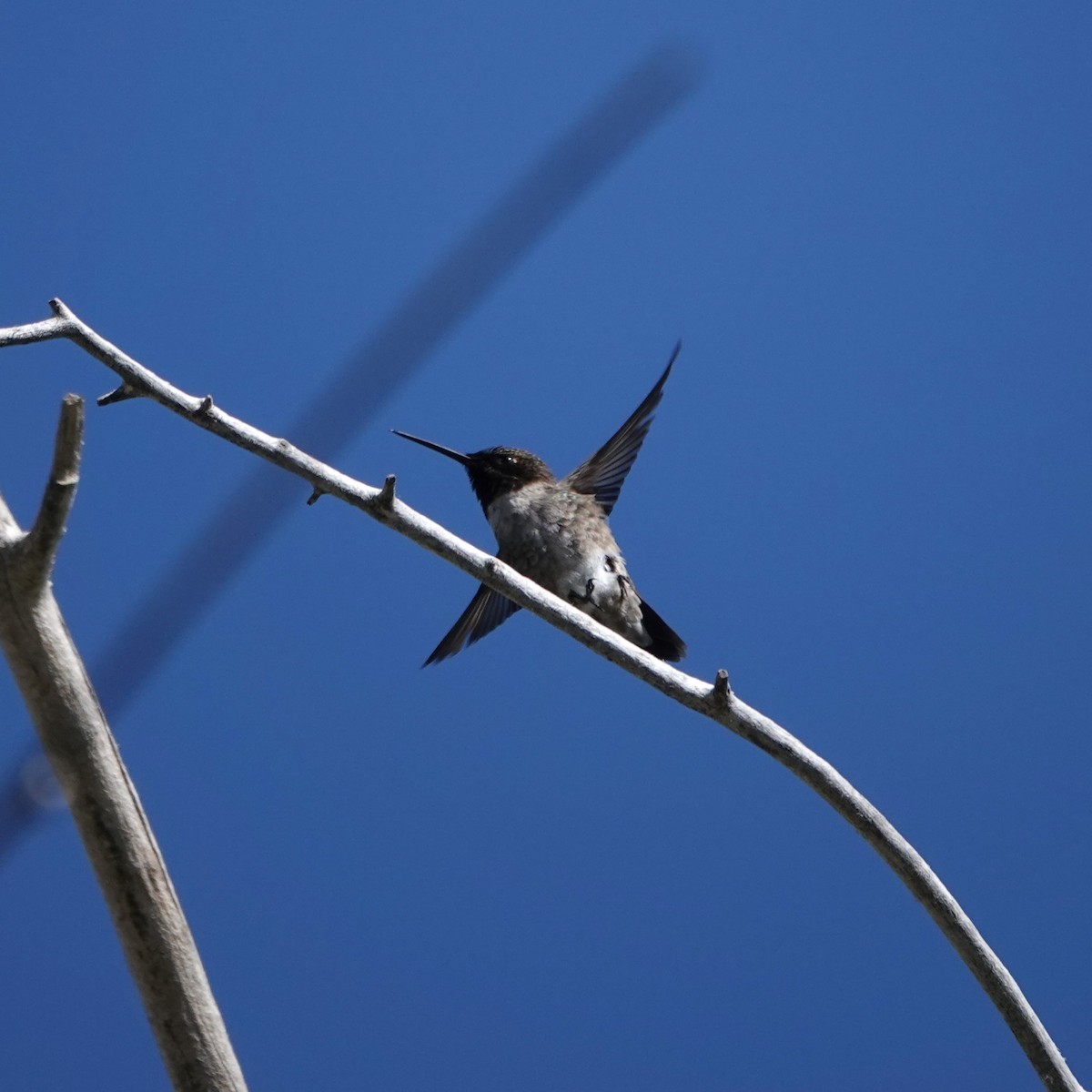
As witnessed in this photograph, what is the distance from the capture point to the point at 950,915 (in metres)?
1.10

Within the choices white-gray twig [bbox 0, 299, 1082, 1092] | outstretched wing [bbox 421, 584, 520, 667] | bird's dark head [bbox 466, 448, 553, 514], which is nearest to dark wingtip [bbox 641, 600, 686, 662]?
outstretched wing [bbox 421, 584, 520, 667]

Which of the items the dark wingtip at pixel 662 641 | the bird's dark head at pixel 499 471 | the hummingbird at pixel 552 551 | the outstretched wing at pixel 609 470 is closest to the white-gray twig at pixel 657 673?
the hummingbird at pixel 552 551

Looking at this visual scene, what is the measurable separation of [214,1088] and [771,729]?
567 mm

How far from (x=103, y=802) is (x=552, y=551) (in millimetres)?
1447

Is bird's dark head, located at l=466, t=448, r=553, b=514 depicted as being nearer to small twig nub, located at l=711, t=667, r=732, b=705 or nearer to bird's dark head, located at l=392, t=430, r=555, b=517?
bird's dark head, located at l=392, t=430, r=555, b=517

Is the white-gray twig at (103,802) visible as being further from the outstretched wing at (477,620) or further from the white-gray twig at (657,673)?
the outstretched wing at (477,620)

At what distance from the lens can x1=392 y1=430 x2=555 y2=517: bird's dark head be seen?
8.38 ft

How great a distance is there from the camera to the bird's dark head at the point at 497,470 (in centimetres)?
255

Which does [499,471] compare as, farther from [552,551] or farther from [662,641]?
[662,641]

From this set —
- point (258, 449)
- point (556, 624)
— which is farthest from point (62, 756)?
point (556, 624)

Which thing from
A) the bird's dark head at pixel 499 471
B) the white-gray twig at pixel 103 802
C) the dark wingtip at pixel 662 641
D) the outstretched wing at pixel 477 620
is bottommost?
the white-gray twig at pixel 103 802

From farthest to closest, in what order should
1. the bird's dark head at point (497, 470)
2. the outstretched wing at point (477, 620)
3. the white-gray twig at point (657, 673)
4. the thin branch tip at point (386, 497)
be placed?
the bird's dark head at point (497, 470) < the outstretched wing at point (477, 620) < the thin branch tip at point (386, 497) < the white-gray twig at point (657, 673)

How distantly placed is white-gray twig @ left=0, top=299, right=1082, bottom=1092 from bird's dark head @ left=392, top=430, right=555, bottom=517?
124 cm

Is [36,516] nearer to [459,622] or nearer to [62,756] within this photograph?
[62,756]
